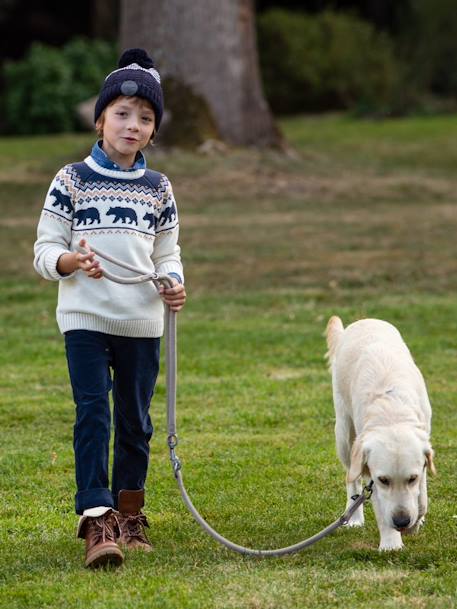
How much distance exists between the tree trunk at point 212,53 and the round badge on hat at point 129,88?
41.0 feet

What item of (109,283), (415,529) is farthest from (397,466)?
(109,283)

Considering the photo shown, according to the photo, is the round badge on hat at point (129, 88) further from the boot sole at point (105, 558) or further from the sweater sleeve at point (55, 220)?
the boot sole at point (105, 558)

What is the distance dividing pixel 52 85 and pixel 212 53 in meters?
8.90

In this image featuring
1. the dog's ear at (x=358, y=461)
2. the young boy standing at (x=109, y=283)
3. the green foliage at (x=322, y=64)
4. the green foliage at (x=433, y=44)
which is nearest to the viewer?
the dog's ear at (x=358, y=461)

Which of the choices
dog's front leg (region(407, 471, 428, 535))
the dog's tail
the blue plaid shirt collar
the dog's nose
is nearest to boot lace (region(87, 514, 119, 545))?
the dog's nose

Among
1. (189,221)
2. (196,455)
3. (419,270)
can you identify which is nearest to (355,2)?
(189,221)

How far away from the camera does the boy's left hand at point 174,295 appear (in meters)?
5.12

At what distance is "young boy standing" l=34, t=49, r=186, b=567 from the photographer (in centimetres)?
507

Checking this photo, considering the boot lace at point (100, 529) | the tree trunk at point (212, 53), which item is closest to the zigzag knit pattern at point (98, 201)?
the boot lace at point (100, 529)

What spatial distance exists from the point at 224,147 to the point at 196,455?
11.4 meters

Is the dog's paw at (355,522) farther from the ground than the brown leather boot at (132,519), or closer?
closer

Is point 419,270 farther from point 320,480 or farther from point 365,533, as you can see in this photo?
point 365,533

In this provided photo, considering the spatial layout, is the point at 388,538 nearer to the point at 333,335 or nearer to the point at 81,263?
the point at 333,335

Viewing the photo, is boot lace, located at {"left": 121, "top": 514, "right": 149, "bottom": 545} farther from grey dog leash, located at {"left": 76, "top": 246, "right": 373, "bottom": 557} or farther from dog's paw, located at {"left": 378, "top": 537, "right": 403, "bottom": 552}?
dog's paw, located at {"left": 378, "top": 537, "right": 403, "bottom": 552}
